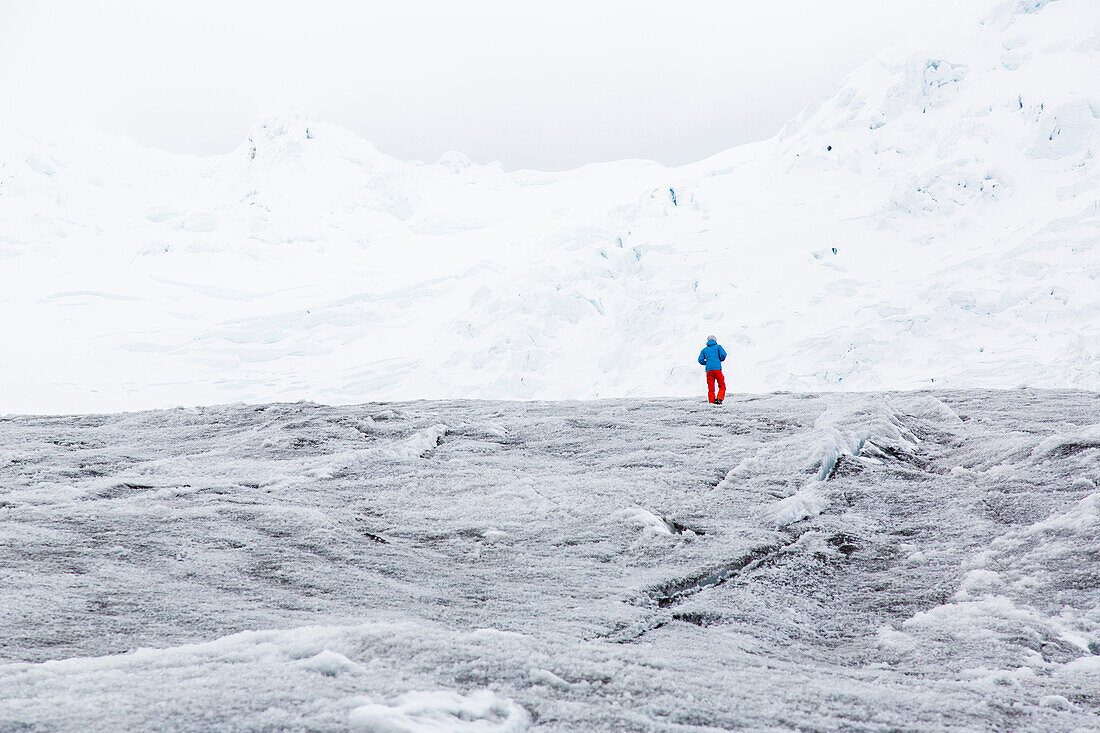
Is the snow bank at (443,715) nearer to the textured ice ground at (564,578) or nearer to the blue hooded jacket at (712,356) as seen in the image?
the textured ice ground at (564,578)

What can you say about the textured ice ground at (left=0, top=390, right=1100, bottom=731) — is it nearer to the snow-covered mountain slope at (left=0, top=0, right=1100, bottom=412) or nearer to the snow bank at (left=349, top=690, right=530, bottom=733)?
the snow bank at (left=349, top=690, right=530, bottom=733)

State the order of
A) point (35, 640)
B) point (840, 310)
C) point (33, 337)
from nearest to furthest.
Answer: point (35, 640)
point (840, 310)
point (33, 337)

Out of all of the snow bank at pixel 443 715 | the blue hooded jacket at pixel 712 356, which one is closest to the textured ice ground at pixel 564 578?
the snow bank at pixel 443 715

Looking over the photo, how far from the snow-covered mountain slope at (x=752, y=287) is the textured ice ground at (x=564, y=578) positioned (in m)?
29.7

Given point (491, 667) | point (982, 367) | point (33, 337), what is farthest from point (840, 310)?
point (33, 337)

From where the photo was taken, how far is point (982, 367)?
117 feet

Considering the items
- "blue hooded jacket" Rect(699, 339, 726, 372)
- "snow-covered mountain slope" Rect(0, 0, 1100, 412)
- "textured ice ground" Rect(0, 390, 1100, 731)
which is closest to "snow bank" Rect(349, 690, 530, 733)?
"textured ice ground" Rect(0, 390, 1100, 731)

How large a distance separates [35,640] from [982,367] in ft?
126

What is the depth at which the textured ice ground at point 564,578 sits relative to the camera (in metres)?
2.76

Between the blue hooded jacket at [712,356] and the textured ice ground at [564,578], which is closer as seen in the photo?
the textured ice ground at [564,578]

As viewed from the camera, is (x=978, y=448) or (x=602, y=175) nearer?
(x=978, y=448)

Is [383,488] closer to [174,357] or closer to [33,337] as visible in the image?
[174,357]

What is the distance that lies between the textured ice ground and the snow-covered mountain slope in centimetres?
2975

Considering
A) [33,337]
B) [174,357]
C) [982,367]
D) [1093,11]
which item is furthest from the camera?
[33,337]
